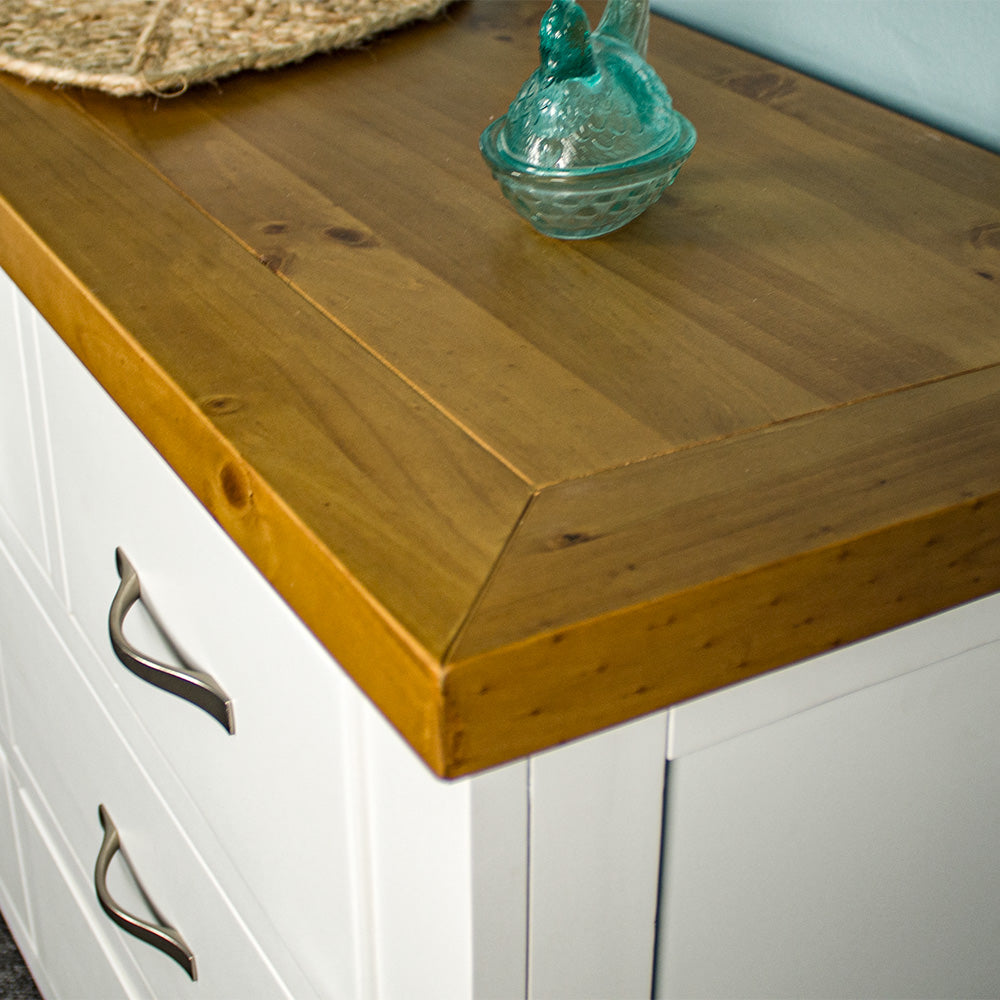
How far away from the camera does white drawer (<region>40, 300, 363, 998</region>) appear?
18.1 inches

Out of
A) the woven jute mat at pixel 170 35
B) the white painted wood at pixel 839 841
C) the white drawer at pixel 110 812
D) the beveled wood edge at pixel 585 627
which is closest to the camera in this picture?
the beveled wood edge at pixel 585 627

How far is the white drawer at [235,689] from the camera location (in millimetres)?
Answer: 461

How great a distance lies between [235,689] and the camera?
1.70 ft

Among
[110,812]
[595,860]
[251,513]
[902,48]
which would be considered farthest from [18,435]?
[902,48]

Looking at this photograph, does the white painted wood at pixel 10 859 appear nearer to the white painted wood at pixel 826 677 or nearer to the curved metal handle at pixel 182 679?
the curved metal handle at pixel 182 679

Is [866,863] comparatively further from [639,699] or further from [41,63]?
[41,63]

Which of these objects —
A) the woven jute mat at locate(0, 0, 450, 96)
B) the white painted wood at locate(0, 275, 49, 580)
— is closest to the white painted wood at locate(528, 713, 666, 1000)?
the white painted wood at locate(0, 275, 49, 580)

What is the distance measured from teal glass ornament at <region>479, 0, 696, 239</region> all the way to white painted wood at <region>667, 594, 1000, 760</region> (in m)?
0.24

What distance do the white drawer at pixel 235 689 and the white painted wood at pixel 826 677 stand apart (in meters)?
0.12

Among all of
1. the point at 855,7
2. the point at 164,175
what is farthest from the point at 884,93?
the point at 164,175

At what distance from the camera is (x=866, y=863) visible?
20.3 inches

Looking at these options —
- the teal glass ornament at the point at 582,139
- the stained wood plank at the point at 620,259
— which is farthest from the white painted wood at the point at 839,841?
the teal glass ornament at the point at 582,139

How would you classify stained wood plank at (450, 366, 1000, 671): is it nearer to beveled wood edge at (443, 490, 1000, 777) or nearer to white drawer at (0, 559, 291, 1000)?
beveled wood edge at (443, 490, 1000, 777)

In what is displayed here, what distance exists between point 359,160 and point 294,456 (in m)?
0.31
